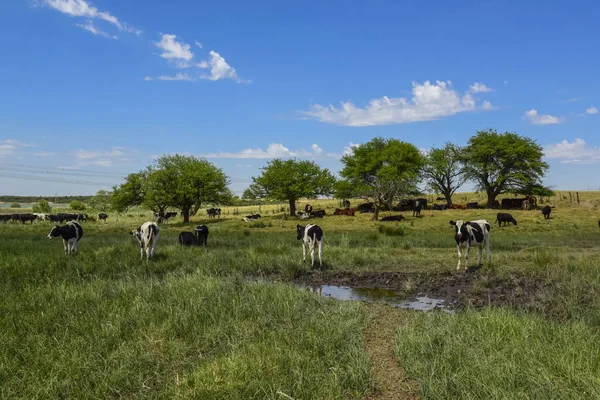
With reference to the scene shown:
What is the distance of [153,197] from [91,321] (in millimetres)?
49631

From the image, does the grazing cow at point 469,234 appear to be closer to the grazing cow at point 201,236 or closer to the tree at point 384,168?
the grazing cow at point 201,236

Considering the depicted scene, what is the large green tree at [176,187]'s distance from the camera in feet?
178

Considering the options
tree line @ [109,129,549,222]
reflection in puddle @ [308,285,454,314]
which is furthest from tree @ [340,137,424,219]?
reflection in puddle @ [308,285,454,314]

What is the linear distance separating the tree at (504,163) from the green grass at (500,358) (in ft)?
184

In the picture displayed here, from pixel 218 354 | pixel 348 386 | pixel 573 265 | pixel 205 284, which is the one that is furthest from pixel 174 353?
pixel 573 265

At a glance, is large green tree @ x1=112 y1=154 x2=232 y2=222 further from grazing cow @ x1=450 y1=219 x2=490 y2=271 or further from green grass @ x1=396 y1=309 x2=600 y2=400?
green grass @ x1=396 y1=309 x2=600 y2=400

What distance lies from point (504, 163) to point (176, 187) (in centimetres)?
4527

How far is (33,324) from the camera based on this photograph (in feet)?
23.8

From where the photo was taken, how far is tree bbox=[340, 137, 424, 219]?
5681 centimetres

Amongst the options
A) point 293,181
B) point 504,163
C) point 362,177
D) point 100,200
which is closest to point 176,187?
point 293,181

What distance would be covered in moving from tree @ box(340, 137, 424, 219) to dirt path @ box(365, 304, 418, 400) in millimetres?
47672

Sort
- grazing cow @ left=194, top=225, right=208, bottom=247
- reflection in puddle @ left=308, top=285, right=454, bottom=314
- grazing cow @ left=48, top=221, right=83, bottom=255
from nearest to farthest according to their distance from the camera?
reflection in puddle @ left=308, top=285, right=454, bottom=314, grazing cow @ left=48, top=221, right=83, bottom=255, grazing cow @ left=194, top=225, right=208, bottom=247

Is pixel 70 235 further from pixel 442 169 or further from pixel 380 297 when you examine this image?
pixel 442 169

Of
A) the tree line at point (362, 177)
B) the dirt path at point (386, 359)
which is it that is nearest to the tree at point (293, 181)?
the tree line at point (362, 177)
